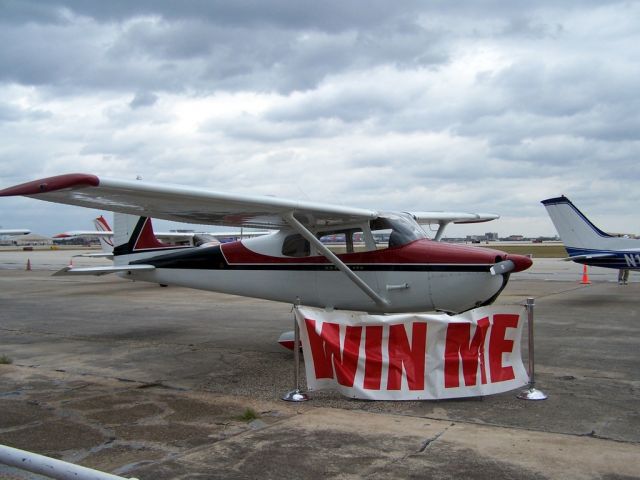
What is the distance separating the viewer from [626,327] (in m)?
11.0

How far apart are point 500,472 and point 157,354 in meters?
6.23

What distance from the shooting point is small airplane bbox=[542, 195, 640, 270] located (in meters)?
16.5

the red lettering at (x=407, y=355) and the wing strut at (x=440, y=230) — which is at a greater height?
the wing strut at (x=440, y=230)

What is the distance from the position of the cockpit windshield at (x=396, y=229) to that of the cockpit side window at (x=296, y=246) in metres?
1.09

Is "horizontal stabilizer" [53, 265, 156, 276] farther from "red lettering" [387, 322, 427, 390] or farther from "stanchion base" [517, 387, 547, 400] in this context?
"stanchion base" [517, 387, 547, 400]

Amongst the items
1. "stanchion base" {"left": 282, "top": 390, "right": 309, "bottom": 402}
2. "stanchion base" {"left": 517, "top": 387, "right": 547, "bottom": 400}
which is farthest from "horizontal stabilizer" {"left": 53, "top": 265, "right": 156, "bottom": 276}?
"stanchion base" {"left": 517, "top": 387, "right": 547, "bottom": 400}

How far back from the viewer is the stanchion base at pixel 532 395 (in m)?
5.90

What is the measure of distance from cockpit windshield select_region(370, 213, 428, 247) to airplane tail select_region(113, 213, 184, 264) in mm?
4725

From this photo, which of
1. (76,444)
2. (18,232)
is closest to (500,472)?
(76,444)

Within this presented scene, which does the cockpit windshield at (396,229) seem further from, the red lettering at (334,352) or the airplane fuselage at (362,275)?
the red lettering at (334,352)

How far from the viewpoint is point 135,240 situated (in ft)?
38.3

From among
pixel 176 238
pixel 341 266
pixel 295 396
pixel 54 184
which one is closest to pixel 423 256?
pixel 341 266

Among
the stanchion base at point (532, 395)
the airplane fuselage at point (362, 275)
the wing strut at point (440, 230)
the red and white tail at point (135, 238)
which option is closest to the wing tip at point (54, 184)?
the airplane fuselage at point (362, 275)

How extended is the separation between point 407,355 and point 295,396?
1.24 meters
